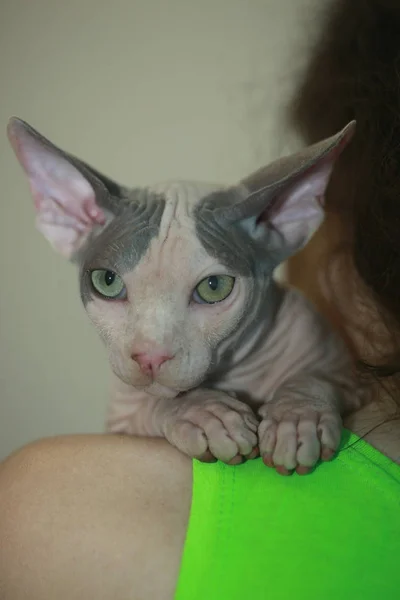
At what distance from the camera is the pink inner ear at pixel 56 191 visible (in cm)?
78

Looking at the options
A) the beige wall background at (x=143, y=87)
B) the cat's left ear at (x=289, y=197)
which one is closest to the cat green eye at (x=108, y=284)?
the cat's left ear at (x=289, y=197)

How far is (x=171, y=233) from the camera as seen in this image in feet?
2.45

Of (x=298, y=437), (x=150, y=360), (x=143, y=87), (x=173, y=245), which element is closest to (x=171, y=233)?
(x=173, y=245)

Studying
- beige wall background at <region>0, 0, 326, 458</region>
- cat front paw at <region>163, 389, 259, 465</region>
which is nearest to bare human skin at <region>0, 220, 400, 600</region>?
cat front paw at <region>163, 389, 259, 465</region>

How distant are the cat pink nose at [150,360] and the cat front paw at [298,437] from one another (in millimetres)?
A: 146

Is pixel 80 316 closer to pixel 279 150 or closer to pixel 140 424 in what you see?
pixel 279 150

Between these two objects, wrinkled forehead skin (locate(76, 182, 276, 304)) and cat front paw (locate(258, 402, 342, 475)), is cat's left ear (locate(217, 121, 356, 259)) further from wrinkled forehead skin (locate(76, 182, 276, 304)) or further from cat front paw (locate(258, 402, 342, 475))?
cat front paw (locate(258, 402, 342, 475))

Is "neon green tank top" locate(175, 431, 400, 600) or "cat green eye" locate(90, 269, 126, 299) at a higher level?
"cat green eye" locate(90, 269, 126, 299)

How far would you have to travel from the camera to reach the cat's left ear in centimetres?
A: 71

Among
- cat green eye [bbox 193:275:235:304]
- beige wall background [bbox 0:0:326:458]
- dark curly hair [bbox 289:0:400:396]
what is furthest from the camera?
beige wall background [bbox 0:0:326:458]

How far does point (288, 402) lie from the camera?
79 cm

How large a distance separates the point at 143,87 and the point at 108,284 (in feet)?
2.99

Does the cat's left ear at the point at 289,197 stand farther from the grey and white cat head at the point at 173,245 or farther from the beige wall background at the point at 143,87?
the beige wall background at the point at 143,87

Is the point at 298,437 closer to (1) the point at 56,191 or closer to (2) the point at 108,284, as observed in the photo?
(2) the point at 108,284
